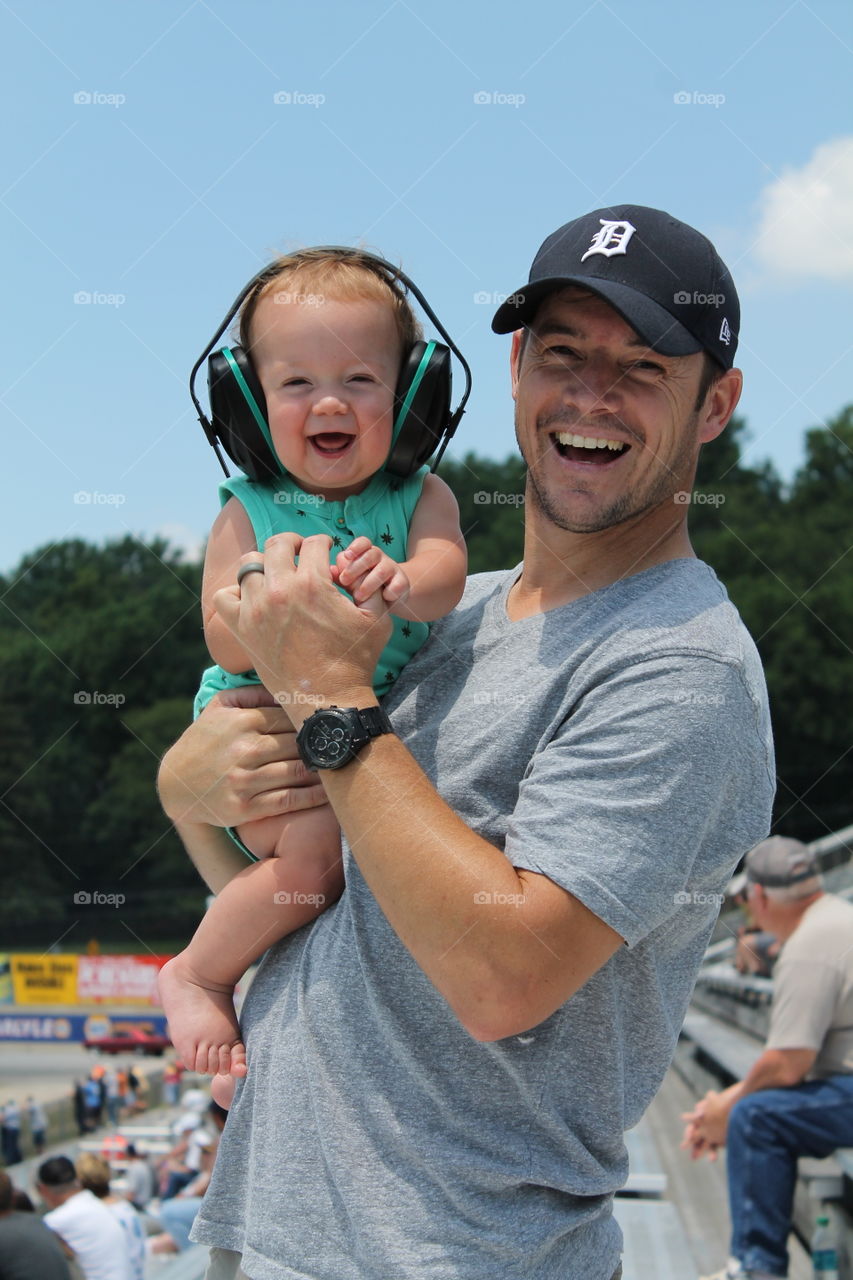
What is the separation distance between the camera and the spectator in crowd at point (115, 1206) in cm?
764

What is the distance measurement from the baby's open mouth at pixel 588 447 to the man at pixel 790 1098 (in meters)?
3.79

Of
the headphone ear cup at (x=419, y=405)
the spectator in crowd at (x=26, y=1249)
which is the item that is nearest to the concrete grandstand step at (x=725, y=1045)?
the spectator in crowd at (x=26, y=1249)

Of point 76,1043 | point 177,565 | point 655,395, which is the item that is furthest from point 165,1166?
point 177,565

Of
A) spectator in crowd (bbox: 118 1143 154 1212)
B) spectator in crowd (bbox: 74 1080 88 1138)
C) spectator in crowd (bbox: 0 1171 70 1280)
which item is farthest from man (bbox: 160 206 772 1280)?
spectator in crowd (bbox: 74 1080 88 1138)

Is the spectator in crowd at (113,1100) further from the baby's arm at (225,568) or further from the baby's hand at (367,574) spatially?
the baby's hand at (367,574)

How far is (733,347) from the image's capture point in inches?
90.7

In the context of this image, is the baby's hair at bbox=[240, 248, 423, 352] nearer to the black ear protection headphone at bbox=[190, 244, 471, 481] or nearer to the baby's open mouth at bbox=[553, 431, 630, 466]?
the black ear protection headphone at bbox=[190, 244, 471, 481]

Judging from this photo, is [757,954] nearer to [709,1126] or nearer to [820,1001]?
[709,1126]

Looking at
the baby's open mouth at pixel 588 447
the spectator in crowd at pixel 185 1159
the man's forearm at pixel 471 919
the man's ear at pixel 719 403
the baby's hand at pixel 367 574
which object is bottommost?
the spectator in crowd at pixel 185 1159

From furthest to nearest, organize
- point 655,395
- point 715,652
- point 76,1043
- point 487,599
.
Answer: point 76,1043, point 487,599, point 655,395, point 715,652

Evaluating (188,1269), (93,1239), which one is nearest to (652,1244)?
(188,1269)

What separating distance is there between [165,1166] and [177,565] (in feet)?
182

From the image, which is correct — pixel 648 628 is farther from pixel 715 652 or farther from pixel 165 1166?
pixel 165 1166

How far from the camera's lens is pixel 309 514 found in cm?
269
